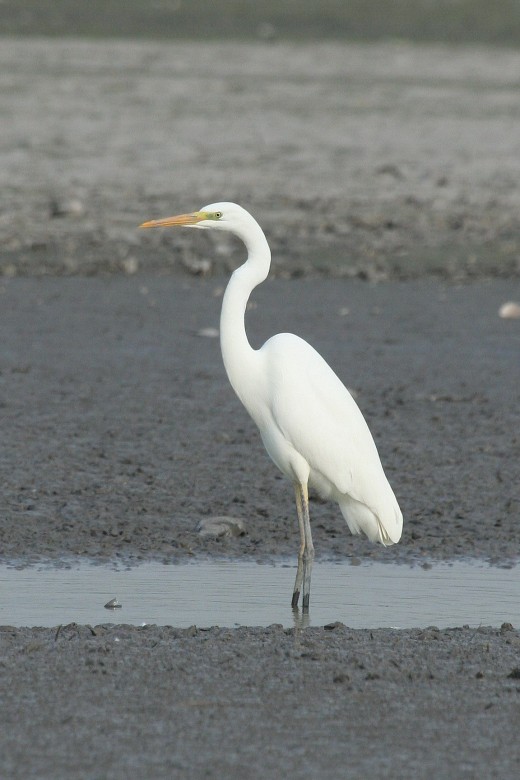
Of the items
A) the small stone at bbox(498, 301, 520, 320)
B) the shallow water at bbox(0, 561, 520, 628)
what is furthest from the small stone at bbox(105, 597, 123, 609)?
the small stone at bbox(498, 301, 520, 320)

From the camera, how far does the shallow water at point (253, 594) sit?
20.9 ft

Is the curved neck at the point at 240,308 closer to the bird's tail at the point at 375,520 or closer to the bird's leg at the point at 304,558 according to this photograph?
the bird's leg at the point at 304,558

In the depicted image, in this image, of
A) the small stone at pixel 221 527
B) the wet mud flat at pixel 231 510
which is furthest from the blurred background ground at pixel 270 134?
the small stone at pixel 221 527

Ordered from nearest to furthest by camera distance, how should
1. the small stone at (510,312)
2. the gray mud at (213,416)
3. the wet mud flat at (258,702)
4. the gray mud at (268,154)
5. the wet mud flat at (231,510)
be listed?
1. the wet mud flat at (258,702)
2. the wet mud flat at (231,510)
3. the gray mud at (213,416)
4. the small stone at (510,312)
5. the gray mud at (268,154)

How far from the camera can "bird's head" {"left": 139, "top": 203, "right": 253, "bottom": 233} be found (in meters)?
6.67

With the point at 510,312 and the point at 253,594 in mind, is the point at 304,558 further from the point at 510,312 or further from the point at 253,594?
the point at 510,312

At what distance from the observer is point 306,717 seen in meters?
5.09

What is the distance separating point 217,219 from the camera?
6.73 meters

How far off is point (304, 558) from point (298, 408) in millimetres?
633

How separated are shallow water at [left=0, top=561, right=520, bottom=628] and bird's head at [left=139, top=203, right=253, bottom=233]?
1.54 m

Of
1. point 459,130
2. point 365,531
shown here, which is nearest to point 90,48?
point 459,130

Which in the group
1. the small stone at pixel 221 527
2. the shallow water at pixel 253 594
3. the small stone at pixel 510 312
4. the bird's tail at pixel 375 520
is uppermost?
the small stone at pixel 510 312

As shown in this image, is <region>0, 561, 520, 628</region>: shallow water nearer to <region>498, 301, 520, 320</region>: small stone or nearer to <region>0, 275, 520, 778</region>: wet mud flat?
<region>0, 275, 520, 778</region>: wet mud flat

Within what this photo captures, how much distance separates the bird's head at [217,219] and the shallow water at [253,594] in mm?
1536
